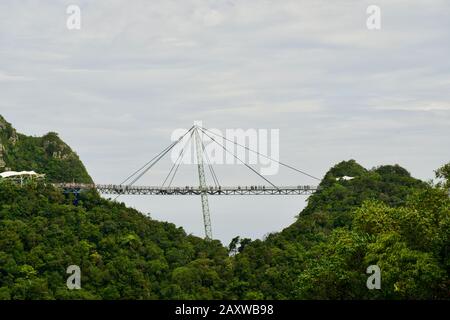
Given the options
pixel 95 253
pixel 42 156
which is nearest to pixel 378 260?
pixel 95 253

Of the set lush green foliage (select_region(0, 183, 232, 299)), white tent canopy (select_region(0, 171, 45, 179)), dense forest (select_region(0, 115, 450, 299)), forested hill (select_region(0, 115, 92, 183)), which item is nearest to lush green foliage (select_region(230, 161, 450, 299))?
dense forest (select_region(0, 115, 450, 299))

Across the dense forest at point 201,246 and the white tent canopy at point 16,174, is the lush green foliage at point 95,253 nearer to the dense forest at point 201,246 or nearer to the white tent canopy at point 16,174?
the dense forest at point 201,246

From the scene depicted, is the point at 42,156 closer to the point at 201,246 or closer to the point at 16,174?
the point at 16,174

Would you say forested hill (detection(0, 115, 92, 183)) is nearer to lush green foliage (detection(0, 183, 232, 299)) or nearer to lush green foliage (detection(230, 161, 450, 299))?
lush green foliage (detection(0, 183, 232, 299))

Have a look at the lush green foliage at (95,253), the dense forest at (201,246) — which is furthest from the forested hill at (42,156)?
the lush green foliage at (95,253)

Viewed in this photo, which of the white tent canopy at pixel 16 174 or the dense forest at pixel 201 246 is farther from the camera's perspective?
the white tent canopy at pixel 16 174
